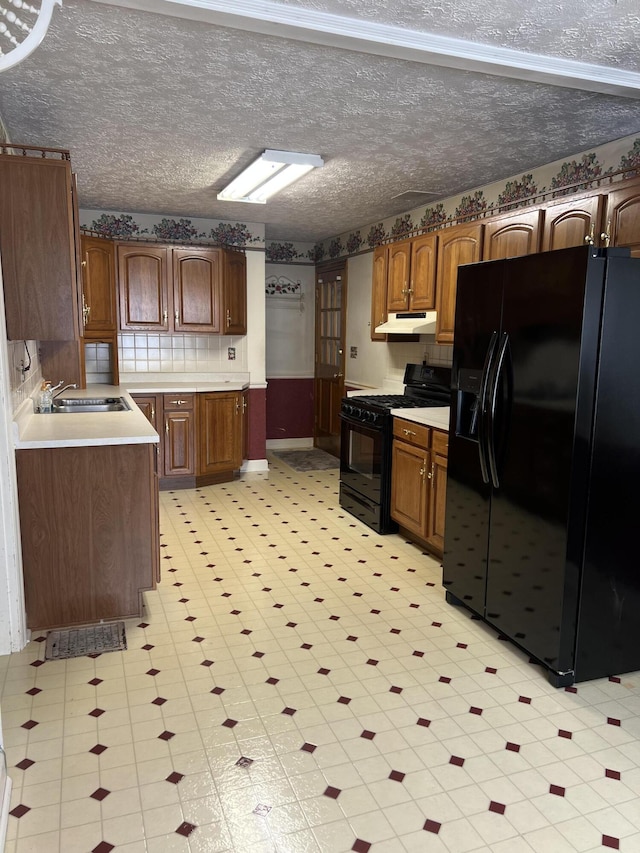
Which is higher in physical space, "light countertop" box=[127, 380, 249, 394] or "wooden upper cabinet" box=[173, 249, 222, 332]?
"wooden upper cabinet" box=[173, 249, 222, 332]

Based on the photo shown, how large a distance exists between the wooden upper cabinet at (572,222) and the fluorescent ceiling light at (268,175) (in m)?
1.40

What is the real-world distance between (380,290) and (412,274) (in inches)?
20.4

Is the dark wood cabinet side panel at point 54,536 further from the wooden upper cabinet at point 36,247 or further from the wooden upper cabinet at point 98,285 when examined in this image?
the wooden upper cabinet at point 98,285

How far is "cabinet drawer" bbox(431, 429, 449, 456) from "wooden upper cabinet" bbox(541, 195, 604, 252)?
1199 millimetres

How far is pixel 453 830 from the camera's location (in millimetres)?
1854

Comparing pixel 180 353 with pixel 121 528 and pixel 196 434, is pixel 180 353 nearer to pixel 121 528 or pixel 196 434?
pixel 196 434

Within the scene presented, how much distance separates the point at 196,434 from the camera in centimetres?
572

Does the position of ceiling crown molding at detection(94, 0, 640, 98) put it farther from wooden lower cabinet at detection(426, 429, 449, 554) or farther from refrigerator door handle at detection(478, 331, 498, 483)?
wooden lower cabinet at detection(426, 429, 449, 554)

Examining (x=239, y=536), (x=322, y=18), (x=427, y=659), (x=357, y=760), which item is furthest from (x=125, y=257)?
(x=357, y=760)

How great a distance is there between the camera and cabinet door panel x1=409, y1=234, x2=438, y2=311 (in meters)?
4.40

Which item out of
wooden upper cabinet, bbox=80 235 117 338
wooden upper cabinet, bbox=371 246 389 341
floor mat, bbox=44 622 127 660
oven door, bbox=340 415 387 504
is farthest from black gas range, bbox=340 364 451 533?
wooden upper cabinet, bbox=80 235 117 338

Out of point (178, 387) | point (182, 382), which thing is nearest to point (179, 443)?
point (178, 387)

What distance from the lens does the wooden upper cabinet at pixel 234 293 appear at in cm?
591

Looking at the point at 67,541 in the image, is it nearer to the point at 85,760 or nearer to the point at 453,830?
the point at 85,760
